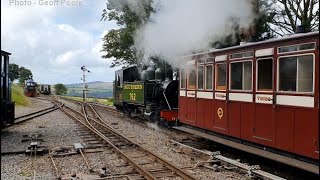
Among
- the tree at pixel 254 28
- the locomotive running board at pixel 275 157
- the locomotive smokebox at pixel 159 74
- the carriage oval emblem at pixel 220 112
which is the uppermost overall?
the tree at pixel 254 28

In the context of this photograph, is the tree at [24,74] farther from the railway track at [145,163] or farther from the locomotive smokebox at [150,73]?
the railway track at [145,163]

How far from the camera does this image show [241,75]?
26.7ft

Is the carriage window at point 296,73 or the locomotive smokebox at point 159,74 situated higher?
the locomotive smokebox at point 159,74

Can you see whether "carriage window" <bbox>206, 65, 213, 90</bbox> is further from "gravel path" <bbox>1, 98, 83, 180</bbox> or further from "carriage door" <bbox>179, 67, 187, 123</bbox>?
"gravel path" <bbox>1, 98, 83, 180</bbox>

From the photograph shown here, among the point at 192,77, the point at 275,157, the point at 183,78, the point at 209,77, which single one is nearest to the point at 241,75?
the point at 209,77

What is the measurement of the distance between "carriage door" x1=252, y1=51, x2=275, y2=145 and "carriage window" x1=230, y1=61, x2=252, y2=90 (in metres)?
0.33

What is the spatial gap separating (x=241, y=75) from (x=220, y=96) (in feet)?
3.42

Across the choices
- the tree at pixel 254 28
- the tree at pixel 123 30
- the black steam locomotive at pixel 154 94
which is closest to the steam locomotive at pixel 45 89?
the tree at pixel 123 30

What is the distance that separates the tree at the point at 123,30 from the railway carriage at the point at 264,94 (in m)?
11.0

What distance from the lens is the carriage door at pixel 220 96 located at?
8820 millimetres

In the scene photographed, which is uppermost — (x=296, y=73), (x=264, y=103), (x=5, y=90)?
(x=296, y=73)

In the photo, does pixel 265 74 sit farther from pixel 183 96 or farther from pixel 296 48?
pixel 183 96

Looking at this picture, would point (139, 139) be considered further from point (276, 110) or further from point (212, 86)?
point (276, 110)

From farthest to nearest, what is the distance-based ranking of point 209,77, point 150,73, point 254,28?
point 150,73 < point 254,28 < point 209,77
